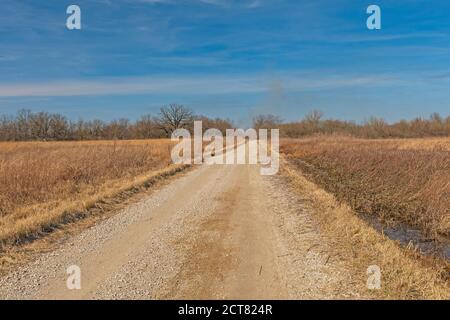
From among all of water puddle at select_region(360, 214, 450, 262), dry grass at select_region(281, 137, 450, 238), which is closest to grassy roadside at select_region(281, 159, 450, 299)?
water puddle at select_region(360, 214, 450, 262)

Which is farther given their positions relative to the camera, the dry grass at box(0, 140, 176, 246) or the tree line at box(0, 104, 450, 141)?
the tree line at box(0, 104, 450, 141)

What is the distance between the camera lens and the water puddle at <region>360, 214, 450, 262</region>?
6609 mm

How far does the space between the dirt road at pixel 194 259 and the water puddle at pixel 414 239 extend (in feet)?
5.92

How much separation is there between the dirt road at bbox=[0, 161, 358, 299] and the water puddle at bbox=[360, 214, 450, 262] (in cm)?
180

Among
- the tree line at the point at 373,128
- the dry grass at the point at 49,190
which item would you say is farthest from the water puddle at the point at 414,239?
the tree line at the point at 373,128

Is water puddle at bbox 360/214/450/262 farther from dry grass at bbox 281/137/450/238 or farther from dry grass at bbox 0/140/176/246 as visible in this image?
dry grass at bbox 0/140/176/246

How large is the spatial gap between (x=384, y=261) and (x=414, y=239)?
2.84 m

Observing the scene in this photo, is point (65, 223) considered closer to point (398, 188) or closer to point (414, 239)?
point (414, 239)

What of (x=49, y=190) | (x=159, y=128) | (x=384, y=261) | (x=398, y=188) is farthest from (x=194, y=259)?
(x=159, y=128)

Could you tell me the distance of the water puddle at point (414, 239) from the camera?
661 centimetres

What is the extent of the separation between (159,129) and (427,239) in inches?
3574

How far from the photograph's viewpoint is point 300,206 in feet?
30.7
